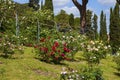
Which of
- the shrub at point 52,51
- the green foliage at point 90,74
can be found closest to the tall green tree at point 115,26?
the shrub at point 52,51

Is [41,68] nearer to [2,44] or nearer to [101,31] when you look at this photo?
[2,44]

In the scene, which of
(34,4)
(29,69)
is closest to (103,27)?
(34,4)

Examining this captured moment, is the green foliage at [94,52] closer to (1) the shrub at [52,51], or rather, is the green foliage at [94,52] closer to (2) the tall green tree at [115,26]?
(1) the shrub at [52,51]

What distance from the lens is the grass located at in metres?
11.7

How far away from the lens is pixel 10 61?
13383 mm

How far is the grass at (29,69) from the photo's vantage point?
11.7m

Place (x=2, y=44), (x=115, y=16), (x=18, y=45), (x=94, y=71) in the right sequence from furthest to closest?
1. (x=115, y=16)
2. (x=18, y=45)
3. (x=2, y=44)
4. (x=94, y=71)

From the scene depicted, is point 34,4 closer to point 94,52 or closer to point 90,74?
point 94,52

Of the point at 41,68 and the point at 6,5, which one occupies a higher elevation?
the point at 6,5

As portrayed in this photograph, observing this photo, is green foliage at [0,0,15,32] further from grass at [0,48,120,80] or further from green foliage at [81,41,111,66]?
green foliage at [81,41,111,66]

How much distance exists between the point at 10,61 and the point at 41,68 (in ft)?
3.71

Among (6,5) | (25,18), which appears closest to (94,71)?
(6,5)

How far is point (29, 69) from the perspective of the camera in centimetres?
1283

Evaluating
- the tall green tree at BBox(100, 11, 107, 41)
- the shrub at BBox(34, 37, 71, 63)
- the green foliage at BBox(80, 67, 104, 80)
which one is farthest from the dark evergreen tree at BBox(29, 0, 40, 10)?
the green foliage at BBox(80, 67, 104, 80)
